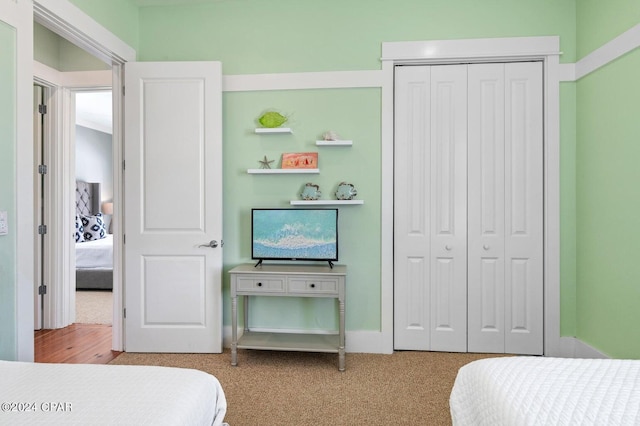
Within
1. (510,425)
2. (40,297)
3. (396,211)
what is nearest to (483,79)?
(396,211)

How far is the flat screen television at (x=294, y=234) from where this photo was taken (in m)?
2.90

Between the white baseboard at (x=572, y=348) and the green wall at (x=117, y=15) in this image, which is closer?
the green wall at (x=117, y=15)

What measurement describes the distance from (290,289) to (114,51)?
2.27 m

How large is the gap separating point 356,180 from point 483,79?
1287 millimetres

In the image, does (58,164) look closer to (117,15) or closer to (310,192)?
(117,15)

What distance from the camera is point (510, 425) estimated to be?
1062mm

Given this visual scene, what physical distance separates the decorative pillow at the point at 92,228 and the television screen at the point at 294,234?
4469mm

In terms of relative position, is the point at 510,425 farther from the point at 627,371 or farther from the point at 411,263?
the point at 411,263

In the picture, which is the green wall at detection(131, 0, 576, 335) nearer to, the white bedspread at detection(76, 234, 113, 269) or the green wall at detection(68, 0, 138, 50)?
the green wall at detection(68, 0, 138, 50)

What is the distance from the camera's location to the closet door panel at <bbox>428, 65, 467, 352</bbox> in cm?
297

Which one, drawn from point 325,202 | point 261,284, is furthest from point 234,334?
point 325,202

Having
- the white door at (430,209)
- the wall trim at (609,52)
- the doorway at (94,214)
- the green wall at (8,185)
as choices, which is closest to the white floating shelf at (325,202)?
the white door at (430,209)

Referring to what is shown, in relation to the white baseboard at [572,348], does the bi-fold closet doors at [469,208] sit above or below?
above

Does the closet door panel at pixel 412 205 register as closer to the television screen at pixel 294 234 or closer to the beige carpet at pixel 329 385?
the beige carpet at pixel 329 385
